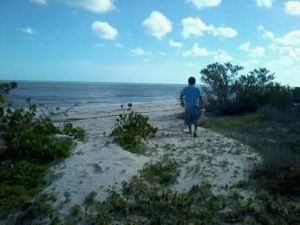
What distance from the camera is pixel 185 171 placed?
762 cm

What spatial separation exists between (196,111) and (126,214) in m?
6.63

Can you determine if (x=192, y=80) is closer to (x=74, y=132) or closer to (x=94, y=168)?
(x=74, y=132)

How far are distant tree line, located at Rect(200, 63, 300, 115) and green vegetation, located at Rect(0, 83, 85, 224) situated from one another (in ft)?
36.6

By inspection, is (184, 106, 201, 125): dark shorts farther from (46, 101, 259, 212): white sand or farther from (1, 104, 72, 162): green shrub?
(1, 104, 72, 162): green shrub

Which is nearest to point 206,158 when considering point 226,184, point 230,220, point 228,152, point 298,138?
point 228,152

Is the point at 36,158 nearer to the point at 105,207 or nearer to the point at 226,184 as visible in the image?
the point at 105,207

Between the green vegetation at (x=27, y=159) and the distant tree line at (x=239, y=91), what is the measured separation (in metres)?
11.1

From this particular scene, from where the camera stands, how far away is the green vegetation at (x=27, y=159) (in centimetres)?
585

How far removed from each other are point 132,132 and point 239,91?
11257 mm

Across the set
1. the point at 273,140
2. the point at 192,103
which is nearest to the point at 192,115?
the point at 192,103

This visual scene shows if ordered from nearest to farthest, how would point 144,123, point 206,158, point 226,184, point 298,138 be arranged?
point 226,184, point 206,158, point 144,123, point 298,138

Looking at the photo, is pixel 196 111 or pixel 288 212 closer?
pixel 288 212

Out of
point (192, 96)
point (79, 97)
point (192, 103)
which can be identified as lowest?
point (79, 97)

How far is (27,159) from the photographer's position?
7.73 m
